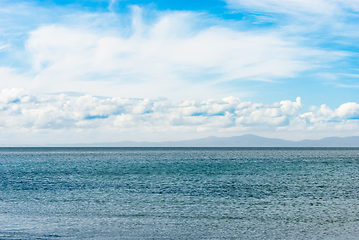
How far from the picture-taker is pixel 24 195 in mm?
36688

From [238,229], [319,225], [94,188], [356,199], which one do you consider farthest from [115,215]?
[356,199]

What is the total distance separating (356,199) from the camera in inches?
1361

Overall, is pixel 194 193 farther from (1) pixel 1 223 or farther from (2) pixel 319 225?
(1) pixel 1 223

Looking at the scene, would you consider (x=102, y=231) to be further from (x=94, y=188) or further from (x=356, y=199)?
(x=356, y=199)

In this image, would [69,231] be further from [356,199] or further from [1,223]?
[356,199]

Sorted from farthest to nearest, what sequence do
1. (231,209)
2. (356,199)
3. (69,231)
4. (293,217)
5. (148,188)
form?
(148,188) → (356,199) → (231,209) → (293,217) → (69,231)

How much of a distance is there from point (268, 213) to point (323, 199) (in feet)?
33.3

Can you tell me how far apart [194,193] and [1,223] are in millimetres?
20192

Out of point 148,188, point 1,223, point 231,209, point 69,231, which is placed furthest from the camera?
point 148,188

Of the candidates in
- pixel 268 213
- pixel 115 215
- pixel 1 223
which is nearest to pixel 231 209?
pixel 268 213

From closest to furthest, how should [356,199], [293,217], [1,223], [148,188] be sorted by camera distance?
[1,223] < [293,217] < [356,199] < [148,188]

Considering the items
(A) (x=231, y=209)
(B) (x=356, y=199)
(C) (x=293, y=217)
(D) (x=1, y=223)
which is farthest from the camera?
(B) (x=356, y=199)

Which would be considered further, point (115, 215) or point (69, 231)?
point (115, 215)

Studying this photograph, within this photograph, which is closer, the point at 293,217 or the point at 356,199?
the point at 293,217
